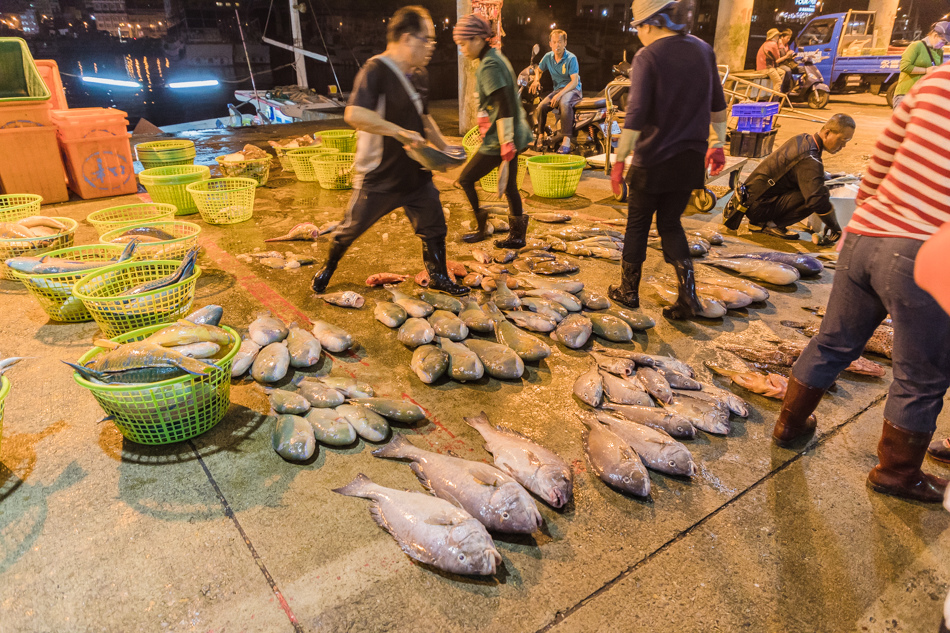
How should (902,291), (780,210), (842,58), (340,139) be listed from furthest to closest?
(842,58), (340,139), (780,210), (902,291)

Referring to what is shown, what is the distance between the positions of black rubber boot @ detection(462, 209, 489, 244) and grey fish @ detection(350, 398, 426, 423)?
3.29 meters

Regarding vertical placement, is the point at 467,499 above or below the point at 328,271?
below

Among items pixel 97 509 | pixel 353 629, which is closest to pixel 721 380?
pixel 353 629

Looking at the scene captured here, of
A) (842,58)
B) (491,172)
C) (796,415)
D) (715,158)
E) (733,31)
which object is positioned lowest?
(796,415)

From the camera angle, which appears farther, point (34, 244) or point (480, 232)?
point (480, 232)

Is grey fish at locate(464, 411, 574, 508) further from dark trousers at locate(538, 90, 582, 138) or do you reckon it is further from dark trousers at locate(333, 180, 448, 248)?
dark trousers at locate(538, 90, 582, 138)

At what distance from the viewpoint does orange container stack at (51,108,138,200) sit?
7047mm

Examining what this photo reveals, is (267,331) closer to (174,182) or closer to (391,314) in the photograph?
(391,314)

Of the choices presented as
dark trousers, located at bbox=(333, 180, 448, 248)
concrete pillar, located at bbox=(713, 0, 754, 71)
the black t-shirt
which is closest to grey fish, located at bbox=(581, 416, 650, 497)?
dark trousers, located at bbox=(333, 180, 448, 248)

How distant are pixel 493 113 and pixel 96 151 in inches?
236

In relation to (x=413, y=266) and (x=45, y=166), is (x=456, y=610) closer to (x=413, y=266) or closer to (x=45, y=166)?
(x=413, y=266)

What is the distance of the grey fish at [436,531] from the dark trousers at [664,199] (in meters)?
2.78

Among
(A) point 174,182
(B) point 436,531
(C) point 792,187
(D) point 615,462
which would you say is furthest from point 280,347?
Result: (C) point 792,187

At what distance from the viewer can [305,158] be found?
8.20 meters
